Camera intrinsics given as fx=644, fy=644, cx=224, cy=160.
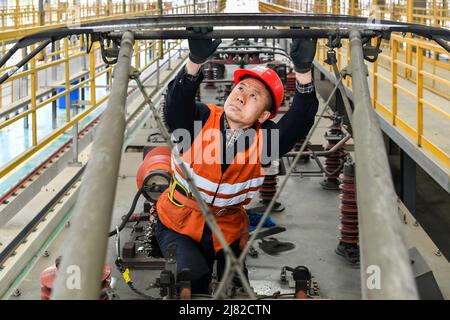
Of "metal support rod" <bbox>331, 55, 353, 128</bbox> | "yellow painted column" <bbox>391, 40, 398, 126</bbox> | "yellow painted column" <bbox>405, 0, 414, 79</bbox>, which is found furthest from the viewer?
"yellow painted column" <bbox>405, 0, 414, 79</bbox>

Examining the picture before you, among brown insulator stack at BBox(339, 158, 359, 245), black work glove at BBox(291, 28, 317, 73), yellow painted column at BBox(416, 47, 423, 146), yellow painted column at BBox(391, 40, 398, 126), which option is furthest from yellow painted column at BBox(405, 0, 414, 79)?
black work glove at BBox(291, 28, 317, 73)

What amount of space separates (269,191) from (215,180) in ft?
7.21

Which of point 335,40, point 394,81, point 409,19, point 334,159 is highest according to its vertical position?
point 409,19

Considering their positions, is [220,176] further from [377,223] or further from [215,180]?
[377,223]

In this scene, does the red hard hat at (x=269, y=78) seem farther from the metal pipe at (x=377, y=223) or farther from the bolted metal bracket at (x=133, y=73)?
the metal pipe at (x=377, y=223)

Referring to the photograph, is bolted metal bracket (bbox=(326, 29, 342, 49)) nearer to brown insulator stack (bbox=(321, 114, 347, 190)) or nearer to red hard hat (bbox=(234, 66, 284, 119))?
red hard hat (bbox=(234, 66, 284, 119))

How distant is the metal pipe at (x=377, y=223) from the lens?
3.46ft

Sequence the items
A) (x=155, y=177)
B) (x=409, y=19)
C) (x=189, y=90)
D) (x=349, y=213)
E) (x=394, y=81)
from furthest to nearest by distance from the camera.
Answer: (x=409, y=19)
(x=394, y=81)
(x=155, y=177)
(x=349, y=213)
(x=189, y=90)

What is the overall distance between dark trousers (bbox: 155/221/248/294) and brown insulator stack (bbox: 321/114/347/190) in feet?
8.15

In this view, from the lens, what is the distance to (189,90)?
9.04ft

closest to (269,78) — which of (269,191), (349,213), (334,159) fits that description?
(349,213)

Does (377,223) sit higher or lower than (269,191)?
higher

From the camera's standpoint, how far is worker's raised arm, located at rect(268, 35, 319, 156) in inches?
102

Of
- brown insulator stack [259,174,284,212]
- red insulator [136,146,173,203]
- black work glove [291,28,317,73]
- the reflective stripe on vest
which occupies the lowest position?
brown insulator stack [259,174,284,212]
